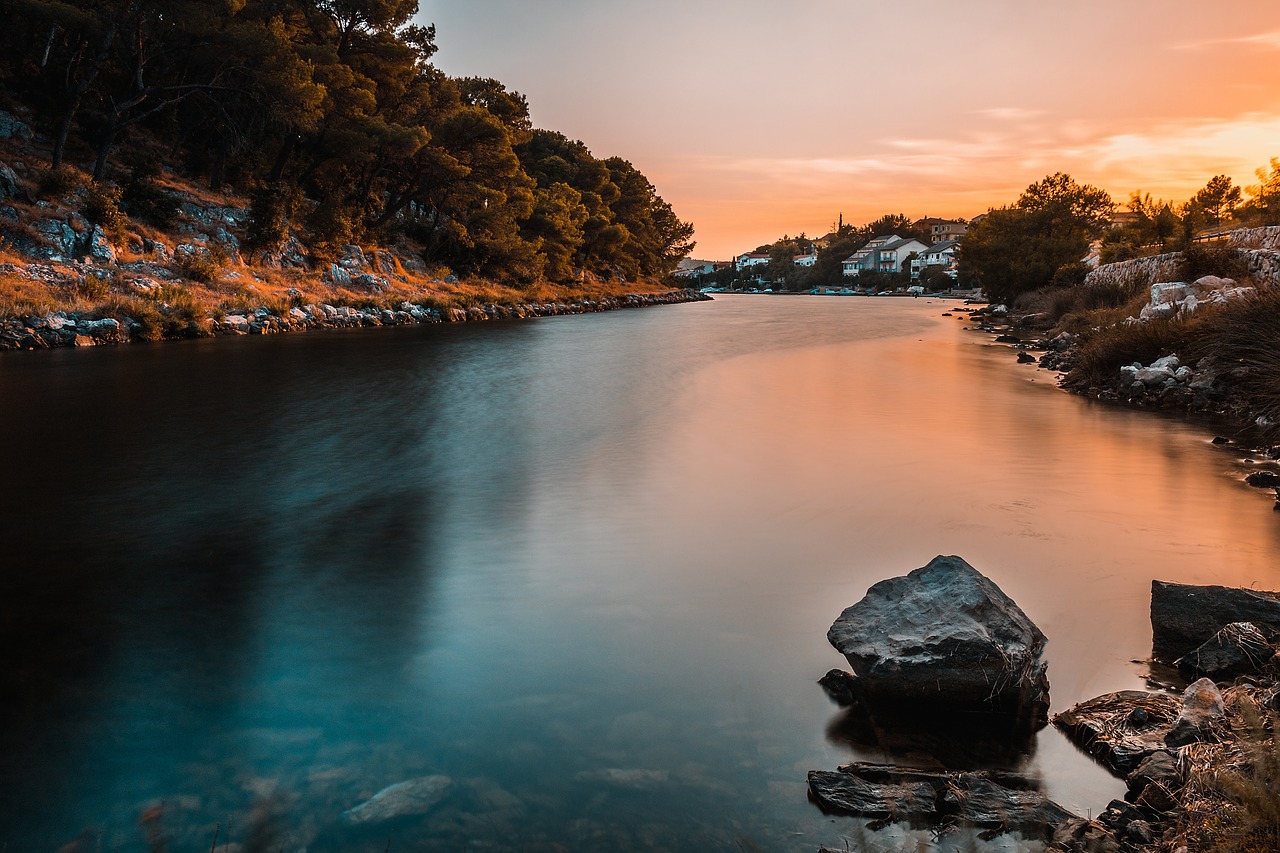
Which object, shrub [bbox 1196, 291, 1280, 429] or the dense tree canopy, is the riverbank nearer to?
the dense tree canopy

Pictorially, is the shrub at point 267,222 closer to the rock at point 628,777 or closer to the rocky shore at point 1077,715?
the rocky shore at point 1077,715

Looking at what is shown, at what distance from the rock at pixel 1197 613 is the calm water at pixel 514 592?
0.87 feet

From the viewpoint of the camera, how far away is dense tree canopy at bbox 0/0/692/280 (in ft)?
92.3

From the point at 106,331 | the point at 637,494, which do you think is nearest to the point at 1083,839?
the point at 637,494

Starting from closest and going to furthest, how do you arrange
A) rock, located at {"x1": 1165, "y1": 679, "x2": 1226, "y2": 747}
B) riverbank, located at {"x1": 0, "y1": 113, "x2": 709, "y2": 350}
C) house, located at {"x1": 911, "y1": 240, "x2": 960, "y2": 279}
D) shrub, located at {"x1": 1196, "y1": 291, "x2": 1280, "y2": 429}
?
rock, located at {"x1": 1165, "y1": 679, "x2": 1226, "y2": 747} < shrub, located at {"x1": 1196, "y1": 291, "x2": 1280, "y2": 429} < riverbank, located at {"x1": 0, "y1": 113, "x2": 709, "y2": 350} < house, located at {"x1": 911, "y1": 240, "x2": 960, "y2": 279}

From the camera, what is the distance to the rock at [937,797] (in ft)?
10.1

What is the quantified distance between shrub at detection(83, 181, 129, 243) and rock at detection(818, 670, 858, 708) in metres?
27.8

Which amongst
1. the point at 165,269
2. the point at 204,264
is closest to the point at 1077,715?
the point at 165,269

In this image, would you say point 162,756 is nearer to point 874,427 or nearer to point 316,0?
point 874,427

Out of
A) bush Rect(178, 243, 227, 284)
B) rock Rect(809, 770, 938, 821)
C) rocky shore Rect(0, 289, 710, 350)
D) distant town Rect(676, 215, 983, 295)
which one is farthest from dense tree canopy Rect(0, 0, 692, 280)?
distant town Rect(676, 215, 983, 295)

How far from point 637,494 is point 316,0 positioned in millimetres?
35620

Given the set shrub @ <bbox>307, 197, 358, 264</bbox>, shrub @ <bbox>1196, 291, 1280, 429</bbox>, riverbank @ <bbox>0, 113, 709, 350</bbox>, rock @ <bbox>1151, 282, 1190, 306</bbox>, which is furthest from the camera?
shrub @ <bbox>307, 197, 358, 264</bbox>

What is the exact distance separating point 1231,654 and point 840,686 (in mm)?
2007

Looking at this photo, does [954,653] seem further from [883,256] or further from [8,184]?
[883,256]
